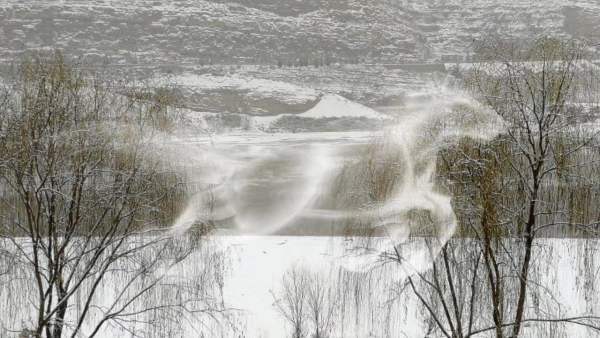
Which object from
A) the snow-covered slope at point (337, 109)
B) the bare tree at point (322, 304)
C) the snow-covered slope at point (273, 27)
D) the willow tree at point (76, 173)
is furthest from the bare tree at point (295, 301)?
the snow-covered slope at point (273, 27)

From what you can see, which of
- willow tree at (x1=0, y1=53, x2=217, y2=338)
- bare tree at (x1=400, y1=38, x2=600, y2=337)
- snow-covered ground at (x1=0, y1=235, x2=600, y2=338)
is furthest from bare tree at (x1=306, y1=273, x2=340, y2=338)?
willow tree at (x1=0, y1=53, x2=217, y2=338)

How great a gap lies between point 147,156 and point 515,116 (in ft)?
13.5

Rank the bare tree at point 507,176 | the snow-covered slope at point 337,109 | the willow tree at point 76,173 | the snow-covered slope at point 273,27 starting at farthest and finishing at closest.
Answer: the snow-covered slope at point 273,27
the snow-covered slope at point 337,109
the bare tree at point 507,176
the willow tree at point 76,173

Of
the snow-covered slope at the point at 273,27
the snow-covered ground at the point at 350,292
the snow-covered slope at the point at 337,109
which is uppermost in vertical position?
the snow-covered slope at the point at 273,27

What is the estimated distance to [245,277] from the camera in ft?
30.7

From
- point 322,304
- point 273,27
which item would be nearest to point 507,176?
point 322,304

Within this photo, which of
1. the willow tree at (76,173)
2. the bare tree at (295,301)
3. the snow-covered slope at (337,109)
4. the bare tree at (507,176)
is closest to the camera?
the willow tree at (76,173)

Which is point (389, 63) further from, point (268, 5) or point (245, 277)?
point (245, 277)

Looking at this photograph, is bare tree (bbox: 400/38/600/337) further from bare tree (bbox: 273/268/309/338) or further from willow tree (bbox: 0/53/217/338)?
willow tree (bbox: 0/53/217/338)

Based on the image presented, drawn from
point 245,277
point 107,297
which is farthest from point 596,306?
point 107,297

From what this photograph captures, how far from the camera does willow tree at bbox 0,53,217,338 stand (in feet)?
21.2

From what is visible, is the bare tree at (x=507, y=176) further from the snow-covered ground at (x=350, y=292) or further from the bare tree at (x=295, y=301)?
the bare tree at (x=295, y=301)

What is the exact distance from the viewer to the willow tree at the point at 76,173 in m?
6.45

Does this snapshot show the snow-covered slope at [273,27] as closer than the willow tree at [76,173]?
No
